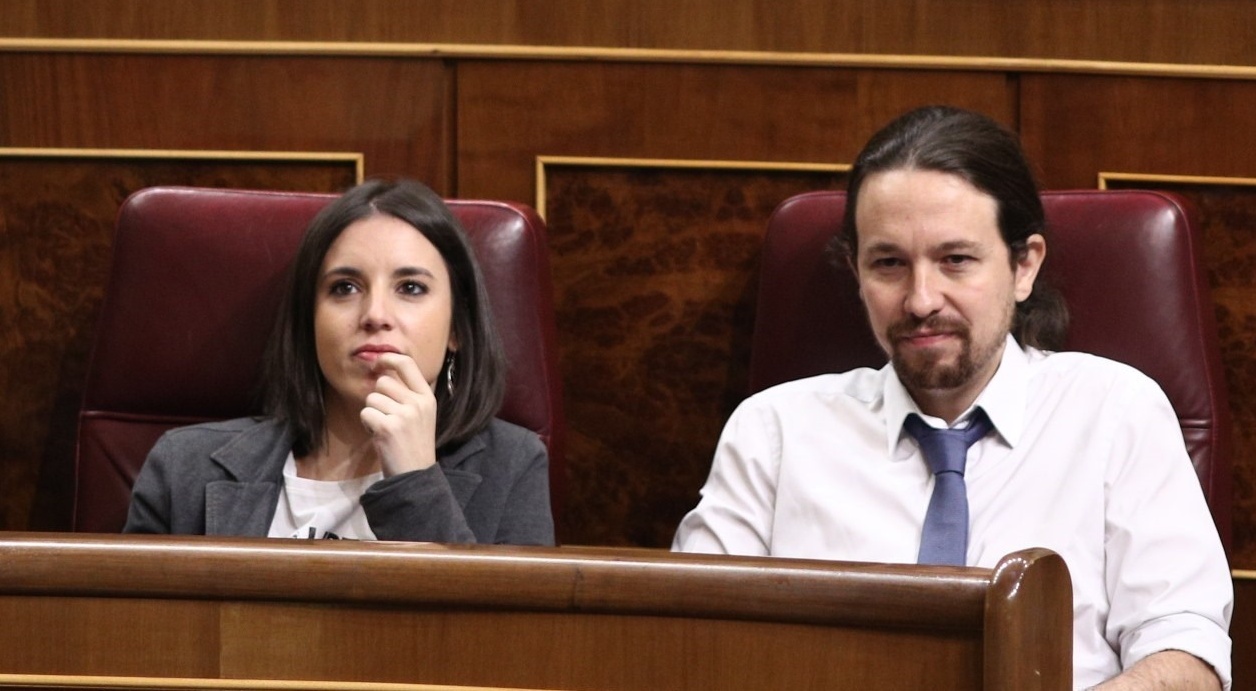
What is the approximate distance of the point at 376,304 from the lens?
150 centimetres

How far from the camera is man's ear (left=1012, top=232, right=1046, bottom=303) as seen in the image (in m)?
1.47

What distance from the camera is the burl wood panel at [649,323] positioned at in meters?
1.80

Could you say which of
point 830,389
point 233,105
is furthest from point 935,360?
point 233,105

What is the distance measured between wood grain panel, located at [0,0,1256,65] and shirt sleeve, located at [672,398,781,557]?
1.70 ft

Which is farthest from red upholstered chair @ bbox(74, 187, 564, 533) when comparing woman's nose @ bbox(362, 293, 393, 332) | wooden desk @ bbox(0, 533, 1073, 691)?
wooden desk @ bbox(0, 533, 1073, 691)

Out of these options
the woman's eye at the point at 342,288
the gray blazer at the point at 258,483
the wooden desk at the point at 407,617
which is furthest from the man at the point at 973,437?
the wooden desk at the point at 407,617

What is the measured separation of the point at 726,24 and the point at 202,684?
1.18 meters

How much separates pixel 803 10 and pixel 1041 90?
293 millimetres

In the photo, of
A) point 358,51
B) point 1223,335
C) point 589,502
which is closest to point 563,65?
point 358,51

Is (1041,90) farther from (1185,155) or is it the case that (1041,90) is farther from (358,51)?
(358,51)

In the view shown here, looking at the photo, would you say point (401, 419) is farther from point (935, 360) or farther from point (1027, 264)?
point (1027, 264)

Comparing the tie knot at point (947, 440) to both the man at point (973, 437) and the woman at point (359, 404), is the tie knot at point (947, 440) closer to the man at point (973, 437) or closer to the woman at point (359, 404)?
the man at point (973, 437)

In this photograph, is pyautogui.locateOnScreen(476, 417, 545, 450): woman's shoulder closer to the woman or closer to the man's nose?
the woman

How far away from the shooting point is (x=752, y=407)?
1.53 meters
